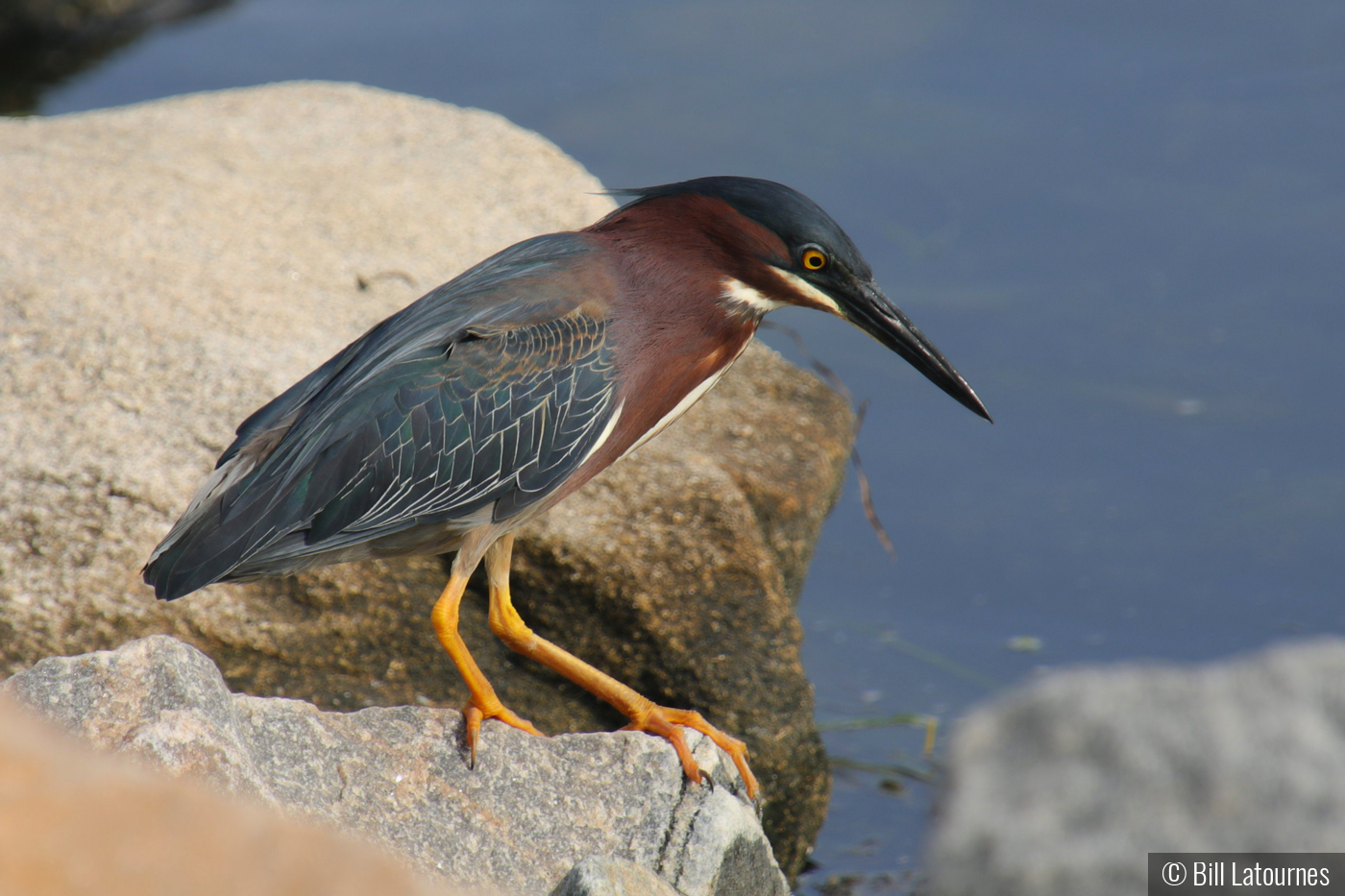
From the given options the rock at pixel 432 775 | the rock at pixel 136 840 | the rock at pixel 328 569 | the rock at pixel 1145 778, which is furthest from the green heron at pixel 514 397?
the rock at pixel 136 840

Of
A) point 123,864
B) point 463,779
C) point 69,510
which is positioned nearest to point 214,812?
point 123,864

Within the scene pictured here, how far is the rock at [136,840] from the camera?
1.29m

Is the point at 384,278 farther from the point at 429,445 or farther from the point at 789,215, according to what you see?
the point at 789,215

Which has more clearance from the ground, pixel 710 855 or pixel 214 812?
pixel 214 812

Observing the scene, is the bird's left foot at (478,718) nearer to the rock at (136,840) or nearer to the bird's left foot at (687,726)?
the bird's left foot at (687,726)

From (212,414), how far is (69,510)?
1.78 feet

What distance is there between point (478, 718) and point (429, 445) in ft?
2.48

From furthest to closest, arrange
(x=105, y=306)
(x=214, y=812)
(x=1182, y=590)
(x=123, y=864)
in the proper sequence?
(x=1182, y=590) → (x=105, y=306) → (x=214, y=812) → (x=123, y=864)

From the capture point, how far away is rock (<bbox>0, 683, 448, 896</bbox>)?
1295mm

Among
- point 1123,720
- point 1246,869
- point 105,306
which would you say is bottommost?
point 105,306

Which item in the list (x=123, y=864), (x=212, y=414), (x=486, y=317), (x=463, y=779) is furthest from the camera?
(x=212, y=414)

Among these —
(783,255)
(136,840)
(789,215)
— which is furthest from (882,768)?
(136,840)

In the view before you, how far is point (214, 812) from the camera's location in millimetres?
1418

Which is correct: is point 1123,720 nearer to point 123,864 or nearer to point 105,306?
point 123,864
